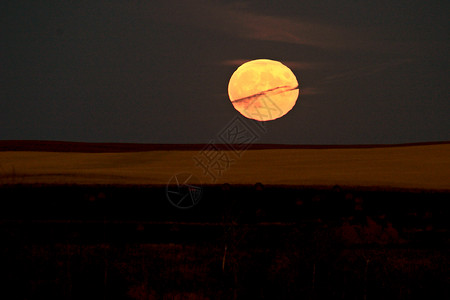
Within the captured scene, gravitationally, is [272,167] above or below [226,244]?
above

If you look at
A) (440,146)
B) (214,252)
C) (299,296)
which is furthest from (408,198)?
(440,146)

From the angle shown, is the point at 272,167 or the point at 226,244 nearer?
the point at 226,244

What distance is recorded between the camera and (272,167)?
639 inches

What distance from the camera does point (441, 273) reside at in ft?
21.0

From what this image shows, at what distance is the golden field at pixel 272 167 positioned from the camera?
39.2 ft

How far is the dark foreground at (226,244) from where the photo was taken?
18.6 feet

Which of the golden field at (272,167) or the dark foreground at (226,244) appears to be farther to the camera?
the golden field at (272,167)

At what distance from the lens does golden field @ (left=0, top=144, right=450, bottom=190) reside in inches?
471

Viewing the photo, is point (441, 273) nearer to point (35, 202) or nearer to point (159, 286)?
point (159, 286)

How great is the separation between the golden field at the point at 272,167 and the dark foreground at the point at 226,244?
167 cm

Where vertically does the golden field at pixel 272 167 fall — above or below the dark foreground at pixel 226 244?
above

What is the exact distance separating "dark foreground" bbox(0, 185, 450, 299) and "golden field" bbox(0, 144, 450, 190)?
1666mm

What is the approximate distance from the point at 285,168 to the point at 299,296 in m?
10.9

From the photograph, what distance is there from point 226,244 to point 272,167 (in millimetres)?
9154
